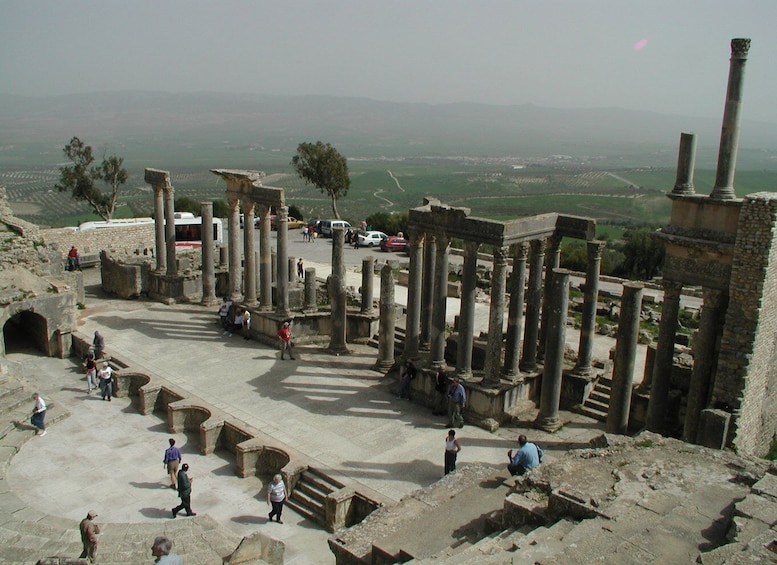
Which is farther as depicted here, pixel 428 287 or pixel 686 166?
pixel 428 287

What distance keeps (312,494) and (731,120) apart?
A: 38.3ft

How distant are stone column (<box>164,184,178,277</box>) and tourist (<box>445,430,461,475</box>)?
1713 centimetres

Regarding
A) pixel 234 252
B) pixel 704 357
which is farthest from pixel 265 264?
pixel 704 357

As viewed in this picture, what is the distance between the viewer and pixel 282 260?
2431 cm

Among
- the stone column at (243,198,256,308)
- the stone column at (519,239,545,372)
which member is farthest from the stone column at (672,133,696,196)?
the stone column at (243,198,256,308)

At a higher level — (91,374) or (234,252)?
(234,252)

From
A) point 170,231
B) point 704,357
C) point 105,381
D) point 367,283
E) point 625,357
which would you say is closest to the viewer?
point 704,357

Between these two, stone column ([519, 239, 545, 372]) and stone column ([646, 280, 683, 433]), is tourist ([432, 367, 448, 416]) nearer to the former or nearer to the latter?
stone column ([519, 239, 545, 372])

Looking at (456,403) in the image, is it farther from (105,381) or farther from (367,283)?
(105,381)

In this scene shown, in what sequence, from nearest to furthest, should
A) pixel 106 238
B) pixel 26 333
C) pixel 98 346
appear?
pixel 98 346 → pixel 26 333 → pixel 106 238

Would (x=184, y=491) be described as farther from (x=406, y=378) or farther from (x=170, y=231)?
(x=170, y=231)

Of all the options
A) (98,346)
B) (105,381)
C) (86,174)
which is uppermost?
(86,174)

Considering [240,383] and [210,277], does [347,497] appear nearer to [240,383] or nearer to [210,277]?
[240,383]

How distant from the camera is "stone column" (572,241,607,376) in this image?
19109 mm
